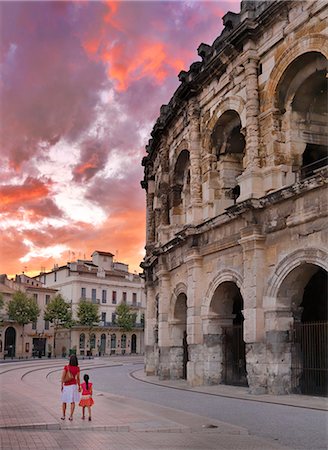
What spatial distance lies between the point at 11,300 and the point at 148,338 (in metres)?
38.4

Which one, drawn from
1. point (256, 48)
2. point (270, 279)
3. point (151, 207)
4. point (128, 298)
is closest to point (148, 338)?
point (151, 207)

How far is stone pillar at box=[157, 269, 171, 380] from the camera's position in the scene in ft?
80.9

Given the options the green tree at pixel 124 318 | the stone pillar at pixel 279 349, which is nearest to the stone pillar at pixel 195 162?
the stone pillar at pixel 279 349

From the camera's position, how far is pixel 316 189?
15.3 meters

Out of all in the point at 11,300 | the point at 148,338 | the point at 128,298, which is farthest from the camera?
the point at 128,298

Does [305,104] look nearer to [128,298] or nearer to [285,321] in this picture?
[285,321]

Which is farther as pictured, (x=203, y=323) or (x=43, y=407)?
(x=203, y=323)

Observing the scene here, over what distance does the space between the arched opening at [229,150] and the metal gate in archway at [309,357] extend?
20.6ft

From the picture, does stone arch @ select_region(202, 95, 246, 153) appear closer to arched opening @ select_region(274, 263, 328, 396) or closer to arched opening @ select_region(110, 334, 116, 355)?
arched opening @ select_region(274, 263, 328, 396)

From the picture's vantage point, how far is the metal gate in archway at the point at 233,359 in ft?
66.3

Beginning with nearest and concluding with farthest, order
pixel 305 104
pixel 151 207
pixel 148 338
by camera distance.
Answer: pixel 305 104, pixel 148 338, pixel 151 207

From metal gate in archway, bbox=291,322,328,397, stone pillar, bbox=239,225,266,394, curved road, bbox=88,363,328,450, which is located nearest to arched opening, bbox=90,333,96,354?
curved road, bbox=88,363,328,450

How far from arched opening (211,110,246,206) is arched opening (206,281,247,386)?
3.41 meters

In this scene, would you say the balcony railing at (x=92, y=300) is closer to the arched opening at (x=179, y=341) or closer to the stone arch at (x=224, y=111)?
the arched opening at (x=179, y=341)
